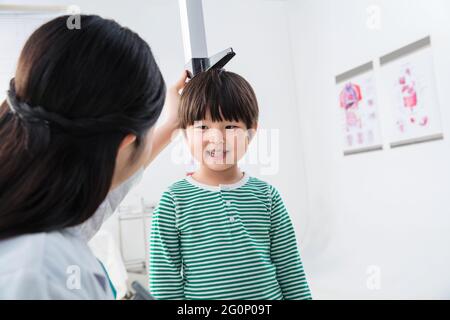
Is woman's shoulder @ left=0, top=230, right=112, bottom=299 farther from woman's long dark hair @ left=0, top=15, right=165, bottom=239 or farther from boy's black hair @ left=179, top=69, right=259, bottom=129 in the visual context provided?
boy's black hair @ left=179, top=69, right=259, bottom=129

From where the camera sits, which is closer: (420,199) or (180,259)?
(180,259)

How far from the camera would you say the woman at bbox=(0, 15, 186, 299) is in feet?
1.13

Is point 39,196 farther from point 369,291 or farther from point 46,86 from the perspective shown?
point 369,291

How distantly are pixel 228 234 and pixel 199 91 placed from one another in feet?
0.67

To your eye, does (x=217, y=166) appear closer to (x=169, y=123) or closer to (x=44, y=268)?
(x=169, y=123)

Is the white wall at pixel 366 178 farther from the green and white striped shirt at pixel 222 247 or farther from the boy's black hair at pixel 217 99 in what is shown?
the boy's black hair at pixel 217 99

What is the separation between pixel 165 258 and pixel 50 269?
27 cm

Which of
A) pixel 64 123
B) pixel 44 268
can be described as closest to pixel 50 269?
pixel 44 268

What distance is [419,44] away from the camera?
4.81 ft

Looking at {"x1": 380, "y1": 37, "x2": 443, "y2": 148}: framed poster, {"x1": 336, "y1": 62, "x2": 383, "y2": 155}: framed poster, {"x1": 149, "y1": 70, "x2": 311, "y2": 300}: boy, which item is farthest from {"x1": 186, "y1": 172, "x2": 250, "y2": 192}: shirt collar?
{"x1": 336, "y1": 62, "x2": 383, "y2": 155}: framed poster

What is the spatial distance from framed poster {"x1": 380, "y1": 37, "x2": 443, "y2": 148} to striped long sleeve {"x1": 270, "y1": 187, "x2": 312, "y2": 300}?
3.21 feet

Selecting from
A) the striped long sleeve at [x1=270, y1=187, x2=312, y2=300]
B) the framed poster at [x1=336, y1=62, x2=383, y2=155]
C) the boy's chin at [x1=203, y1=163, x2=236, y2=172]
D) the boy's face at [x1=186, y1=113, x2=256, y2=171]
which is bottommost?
the striped long sleeve at [x1=270, y1=187, x2=312, y2=300]
